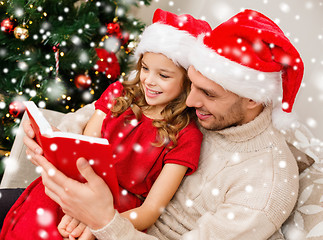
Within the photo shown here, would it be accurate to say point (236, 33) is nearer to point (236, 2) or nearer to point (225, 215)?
point (225, 215)

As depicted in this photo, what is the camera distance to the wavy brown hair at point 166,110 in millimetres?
1304

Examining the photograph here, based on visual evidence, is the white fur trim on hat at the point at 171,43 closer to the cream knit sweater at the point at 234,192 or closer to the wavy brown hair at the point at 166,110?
the wavy brown hair at the point at 166,110

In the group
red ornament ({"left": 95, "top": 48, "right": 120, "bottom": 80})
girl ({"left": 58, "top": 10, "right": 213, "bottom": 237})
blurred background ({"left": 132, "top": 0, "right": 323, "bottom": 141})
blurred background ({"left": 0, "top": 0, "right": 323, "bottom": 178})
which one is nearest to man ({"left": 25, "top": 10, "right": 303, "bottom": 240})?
girl ({"left": 58, "top": 10, "right": 213, "bottom": 237})

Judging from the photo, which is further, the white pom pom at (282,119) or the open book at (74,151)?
the white pom pom at (282,119)

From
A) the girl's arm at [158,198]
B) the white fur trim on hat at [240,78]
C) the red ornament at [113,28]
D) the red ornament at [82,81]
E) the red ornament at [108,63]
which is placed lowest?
the red ornament at [82,81]

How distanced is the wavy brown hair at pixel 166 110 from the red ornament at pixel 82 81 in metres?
0.60

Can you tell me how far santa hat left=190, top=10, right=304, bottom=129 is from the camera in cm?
103

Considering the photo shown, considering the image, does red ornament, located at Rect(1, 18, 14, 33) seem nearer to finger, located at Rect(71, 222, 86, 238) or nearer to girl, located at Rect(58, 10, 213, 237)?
girl, located at Rect(58, 10, 213, 237)

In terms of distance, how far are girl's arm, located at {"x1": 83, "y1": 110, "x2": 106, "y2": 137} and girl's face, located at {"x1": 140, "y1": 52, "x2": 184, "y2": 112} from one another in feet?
1.01

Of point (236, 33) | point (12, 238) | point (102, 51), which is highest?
point (236, 33)

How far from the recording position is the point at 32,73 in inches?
72.6

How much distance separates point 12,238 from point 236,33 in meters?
1.07

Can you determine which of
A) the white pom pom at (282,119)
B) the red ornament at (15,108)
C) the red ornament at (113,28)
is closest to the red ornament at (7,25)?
the red ornament at (15,108)

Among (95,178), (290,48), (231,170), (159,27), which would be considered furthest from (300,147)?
(95,178)
